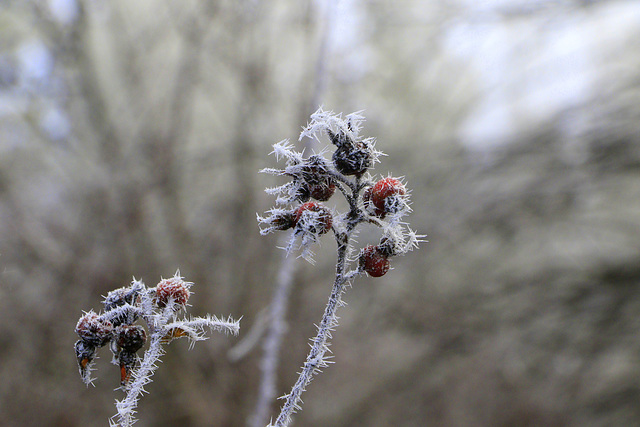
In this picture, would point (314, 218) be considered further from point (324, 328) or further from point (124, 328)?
point (124, 328)

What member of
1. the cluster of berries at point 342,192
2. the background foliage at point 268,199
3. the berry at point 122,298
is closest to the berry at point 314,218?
the cluster of berries at point 342,192

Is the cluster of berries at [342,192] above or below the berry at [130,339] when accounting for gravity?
above

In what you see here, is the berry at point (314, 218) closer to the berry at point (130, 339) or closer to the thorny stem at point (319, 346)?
the thorny stem at point (319, 346)

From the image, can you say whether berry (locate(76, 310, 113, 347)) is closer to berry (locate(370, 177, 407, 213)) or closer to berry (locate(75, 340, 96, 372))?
berry (locate(75, 340, 96, 372))

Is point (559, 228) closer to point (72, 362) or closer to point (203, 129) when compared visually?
point (203, 129)

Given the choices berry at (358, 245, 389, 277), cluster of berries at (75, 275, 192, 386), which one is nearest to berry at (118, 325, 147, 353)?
cluster of berries at (75, 275, 192, 386)

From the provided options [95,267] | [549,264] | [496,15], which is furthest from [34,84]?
[549,264]

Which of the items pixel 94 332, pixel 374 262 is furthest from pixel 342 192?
pixel 94 332
